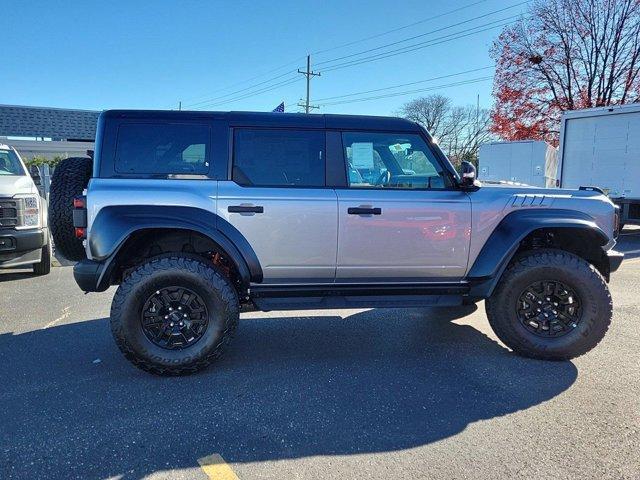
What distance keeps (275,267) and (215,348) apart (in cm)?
79

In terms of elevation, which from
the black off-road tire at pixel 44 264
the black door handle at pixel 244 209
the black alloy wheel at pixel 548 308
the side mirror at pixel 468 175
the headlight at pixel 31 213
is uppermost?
the side mirror at pixel 468 175

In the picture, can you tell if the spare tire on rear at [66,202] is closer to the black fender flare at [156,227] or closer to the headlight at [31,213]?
the black fender flare at [156,227]

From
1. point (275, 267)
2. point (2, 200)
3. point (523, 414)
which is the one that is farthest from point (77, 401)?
point (2, 200)

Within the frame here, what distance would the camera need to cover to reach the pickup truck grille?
609cm

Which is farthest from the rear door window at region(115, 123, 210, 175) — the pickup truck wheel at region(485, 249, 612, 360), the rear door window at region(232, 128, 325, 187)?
the pickup truck wheel at region(485, 249, 612, 360)

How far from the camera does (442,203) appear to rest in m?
3.85

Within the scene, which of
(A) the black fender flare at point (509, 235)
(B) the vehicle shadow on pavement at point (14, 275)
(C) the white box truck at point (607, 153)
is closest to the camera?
(A) the black fender flare at point (509, 235)

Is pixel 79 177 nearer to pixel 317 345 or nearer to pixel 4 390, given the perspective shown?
pixel 4 390

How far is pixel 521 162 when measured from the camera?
16.2 metres

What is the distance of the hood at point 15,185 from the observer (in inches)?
242

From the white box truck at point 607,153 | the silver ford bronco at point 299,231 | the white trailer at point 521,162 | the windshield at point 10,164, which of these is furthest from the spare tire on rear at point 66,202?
the white trailer at point 521,162

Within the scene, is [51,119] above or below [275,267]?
above

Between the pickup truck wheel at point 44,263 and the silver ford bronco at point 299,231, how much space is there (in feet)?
12.2

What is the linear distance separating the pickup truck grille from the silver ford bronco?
9.54ft
